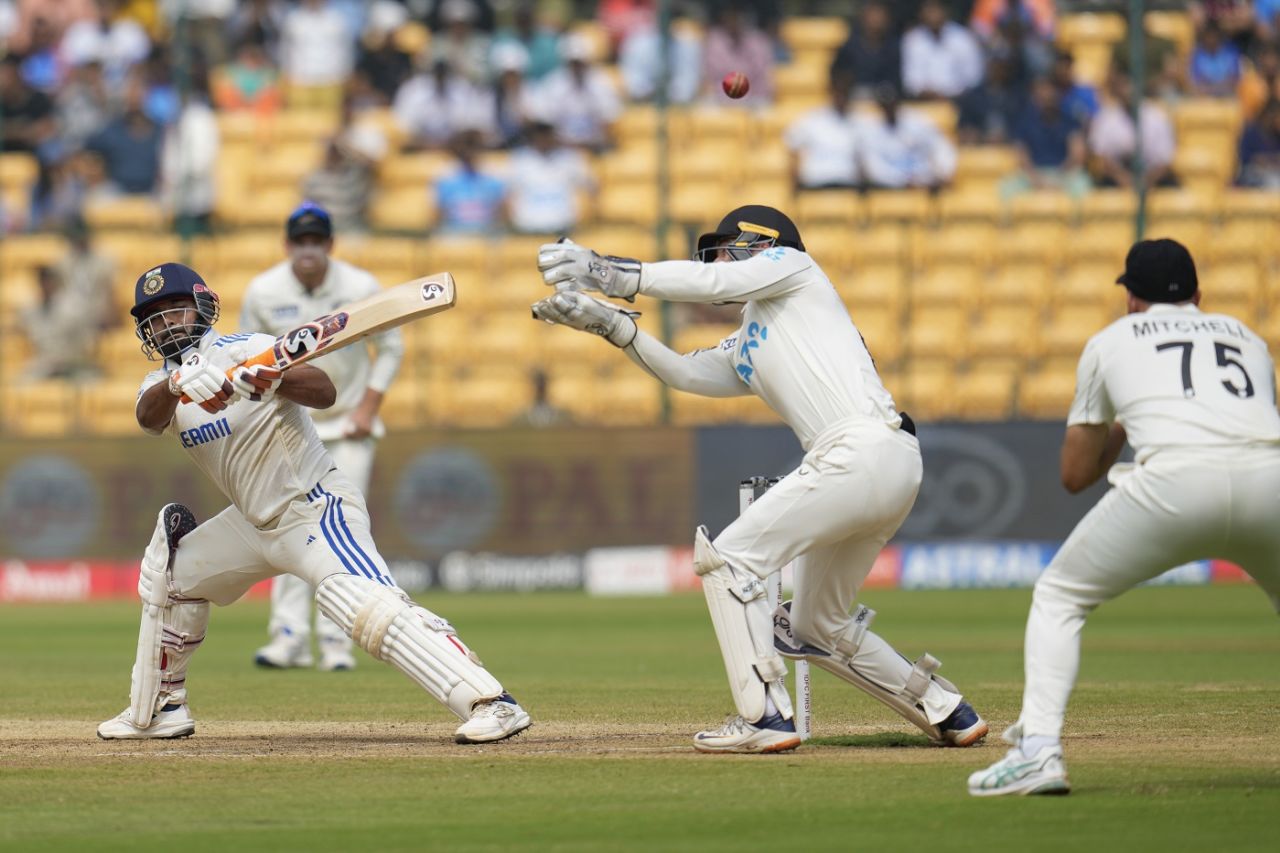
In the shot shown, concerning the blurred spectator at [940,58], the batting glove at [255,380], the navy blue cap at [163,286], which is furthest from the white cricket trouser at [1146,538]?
the blurred spectator at [940,58]

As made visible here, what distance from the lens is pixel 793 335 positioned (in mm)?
7438

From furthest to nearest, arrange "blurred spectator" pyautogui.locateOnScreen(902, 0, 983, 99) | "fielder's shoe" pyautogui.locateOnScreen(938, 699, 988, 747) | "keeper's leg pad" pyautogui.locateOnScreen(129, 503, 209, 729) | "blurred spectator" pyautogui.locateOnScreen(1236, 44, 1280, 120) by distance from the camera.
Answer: "blurred spectator" pyautogui.locateOnScreen(902, 0, 983, 99)
"blurred spectator" pyautogui.locateOnScreen(1236, 44, 1280, 120)
"keeper's leg pad" pyautogui.locateOnScreen(129, 503, 209, 729)
"fielder's shoe" pyautogui.locateOnScreen(938, 699, 988, 747)

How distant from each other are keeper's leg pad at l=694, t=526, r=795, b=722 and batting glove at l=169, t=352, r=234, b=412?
186cm

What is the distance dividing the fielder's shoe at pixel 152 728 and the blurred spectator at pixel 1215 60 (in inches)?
603

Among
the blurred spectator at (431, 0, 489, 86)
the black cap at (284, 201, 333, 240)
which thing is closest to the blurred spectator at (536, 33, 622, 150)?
the blurred spectator at (431, 0, 489, 86)

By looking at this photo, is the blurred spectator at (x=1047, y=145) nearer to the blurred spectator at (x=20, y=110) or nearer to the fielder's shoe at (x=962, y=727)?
the blurred spectator at (x=20, y=110)

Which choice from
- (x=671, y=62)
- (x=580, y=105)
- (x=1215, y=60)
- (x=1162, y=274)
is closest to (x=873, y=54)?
(x=671, y=62)

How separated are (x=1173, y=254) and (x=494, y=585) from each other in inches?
513

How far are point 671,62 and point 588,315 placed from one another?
14.4 meters

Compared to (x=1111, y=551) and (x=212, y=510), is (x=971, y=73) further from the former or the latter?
(x=1111, y=551)

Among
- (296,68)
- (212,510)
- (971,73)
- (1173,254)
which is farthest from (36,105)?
(1173,254)

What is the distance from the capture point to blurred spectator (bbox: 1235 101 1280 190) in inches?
769

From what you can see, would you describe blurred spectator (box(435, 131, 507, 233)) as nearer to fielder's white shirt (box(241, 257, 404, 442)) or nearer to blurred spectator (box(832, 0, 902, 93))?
blurred spectator (box(832, 0, 902, 93))

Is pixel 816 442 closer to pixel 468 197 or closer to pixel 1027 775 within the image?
pixel 1027 775
